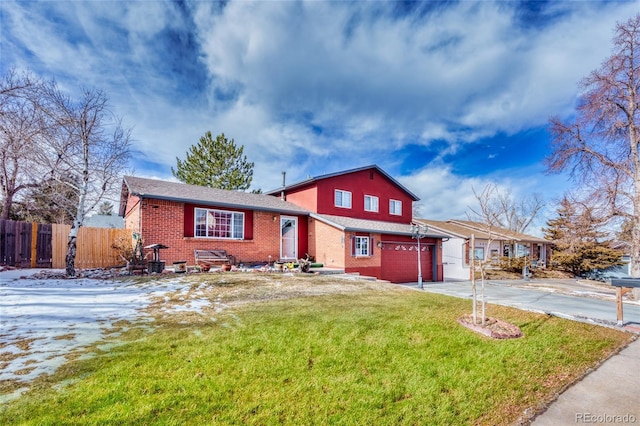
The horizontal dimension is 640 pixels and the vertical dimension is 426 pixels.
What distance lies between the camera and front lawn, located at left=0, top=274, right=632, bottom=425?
9.23 ft

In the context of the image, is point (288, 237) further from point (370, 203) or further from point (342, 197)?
point (370, 203)

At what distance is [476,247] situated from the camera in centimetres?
2298

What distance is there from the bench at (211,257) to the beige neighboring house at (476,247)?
44.3ft

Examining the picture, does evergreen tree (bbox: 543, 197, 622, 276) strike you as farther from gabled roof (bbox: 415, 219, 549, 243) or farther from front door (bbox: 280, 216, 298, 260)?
front door (bbox: 280, 216, 298, 260)

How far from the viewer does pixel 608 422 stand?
3162 millimetres

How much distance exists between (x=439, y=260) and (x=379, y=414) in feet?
56.8

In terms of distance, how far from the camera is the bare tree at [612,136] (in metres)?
13.2

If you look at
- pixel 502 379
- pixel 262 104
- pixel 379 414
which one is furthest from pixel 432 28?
pixel 379 414

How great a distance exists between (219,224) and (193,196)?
5.78ft

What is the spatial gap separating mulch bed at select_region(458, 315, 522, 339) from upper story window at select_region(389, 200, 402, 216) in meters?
15.3

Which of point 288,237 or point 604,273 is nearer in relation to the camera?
point 288,237

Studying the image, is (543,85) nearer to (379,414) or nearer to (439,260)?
(439,260)

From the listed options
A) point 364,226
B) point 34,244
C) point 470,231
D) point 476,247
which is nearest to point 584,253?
point 476,247

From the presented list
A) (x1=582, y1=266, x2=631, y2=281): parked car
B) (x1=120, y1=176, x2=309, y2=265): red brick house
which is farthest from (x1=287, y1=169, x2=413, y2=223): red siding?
(x1=582, y1=266, x2=631, y2=281): parked car
